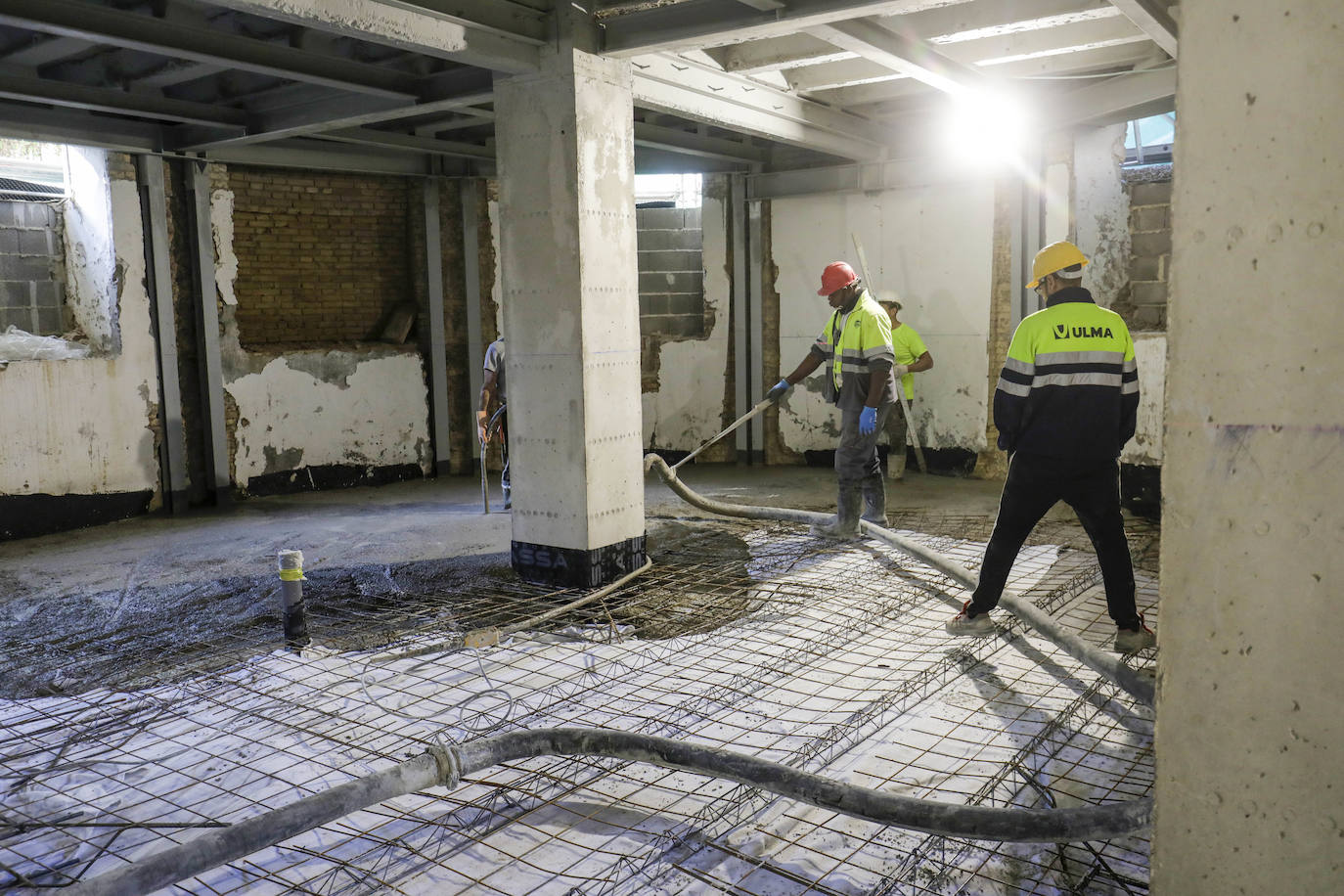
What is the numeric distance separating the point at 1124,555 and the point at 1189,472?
9.11 ft

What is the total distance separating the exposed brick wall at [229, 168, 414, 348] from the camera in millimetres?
10258

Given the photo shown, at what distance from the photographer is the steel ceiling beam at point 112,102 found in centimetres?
729

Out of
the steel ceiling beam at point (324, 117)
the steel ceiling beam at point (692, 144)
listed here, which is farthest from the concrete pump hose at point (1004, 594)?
the steel ceiling beam at point (692, 144)

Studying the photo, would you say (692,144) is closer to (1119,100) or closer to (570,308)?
(1119,100)

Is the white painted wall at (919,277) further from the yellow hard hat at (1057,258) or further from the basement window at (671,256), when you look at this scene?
the yellow hard hat at (1057,258)

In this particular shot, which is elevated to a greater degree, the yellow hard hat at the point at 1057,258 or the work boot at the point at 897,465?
the yellow hard hat at the point at 1057,258

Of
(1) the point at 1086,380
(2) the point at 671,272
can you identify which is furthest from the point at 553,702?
A: (2) the point at 671,272

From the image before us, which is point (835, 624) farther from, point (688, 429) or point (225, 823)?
point (688, 429)

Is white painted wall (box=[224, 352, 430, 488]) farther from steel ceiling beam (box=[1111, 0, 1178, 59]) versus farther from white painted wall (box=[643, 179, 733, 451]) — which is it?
steel ceiling beam (box=[1111, 0, 1178, 59])

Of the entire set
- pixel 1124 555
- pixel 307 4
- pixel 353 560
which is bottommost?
pixel 353 560

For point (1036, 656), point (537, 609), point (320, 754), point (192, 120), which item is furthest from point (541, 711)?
point (192, 120)

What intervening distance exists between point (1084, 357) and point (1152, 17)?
96.4 inches

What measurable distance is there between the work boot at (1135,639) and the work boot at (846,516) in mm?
2822

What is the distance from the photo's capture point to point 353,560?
7273 mm
